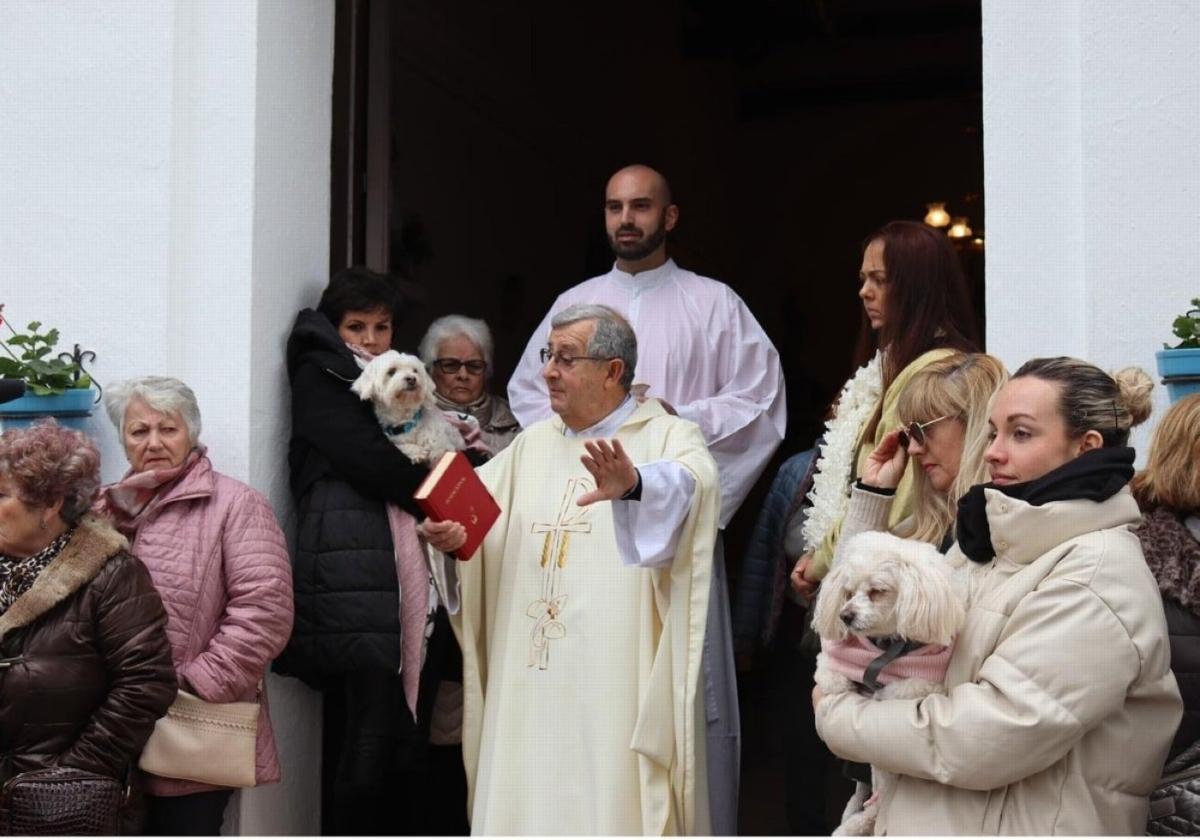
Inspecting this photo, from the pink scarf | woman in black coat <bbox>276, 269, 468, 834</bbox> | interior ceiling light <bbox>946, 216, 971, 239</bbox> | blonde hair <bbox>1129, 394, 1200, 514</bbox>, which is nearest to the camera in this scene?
blonde hair <bbox>1129, 394, 1200, 514</bbox>

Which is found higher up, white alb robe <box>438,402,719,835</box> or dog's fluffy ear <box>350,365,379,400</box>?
dog's fluffy ear <box>350,365,379,400</box>

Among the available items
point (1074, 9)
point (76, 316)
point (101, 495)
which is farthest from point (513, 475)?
point (1074, 9)

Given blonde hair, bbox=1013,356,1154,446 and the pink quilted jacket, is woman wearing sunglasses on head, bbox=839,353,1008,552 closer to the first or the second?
blonde hair, bbox=1013,356,1154,446

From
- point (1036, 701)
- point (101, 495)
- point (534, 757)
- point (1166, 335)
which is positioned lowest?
point (534, 757)

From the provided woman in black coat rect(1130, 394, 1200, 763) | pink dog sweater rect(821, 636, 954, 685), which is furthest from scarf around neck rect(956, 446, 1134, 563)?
woman in black coat rect(1130, 394, 1200, 763)

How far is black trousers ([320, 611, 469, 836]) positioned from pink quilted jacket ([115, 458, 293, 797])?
0.27 metres

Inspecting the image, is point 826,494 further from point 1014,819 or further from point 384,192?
point 384,192

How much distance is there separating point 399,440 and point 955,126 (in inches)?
343

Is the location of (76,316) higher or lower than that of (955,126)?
lower

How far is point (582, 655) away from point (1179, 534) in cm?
179

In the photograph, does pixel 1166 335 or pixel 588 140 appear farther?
pixel 588 140

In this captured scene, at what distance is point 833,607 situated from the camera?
3.41 meters

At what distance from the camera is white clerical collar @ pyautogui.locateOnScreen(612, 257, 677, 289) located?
6.21 metres

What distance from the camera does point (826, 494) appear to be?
4.87 m
